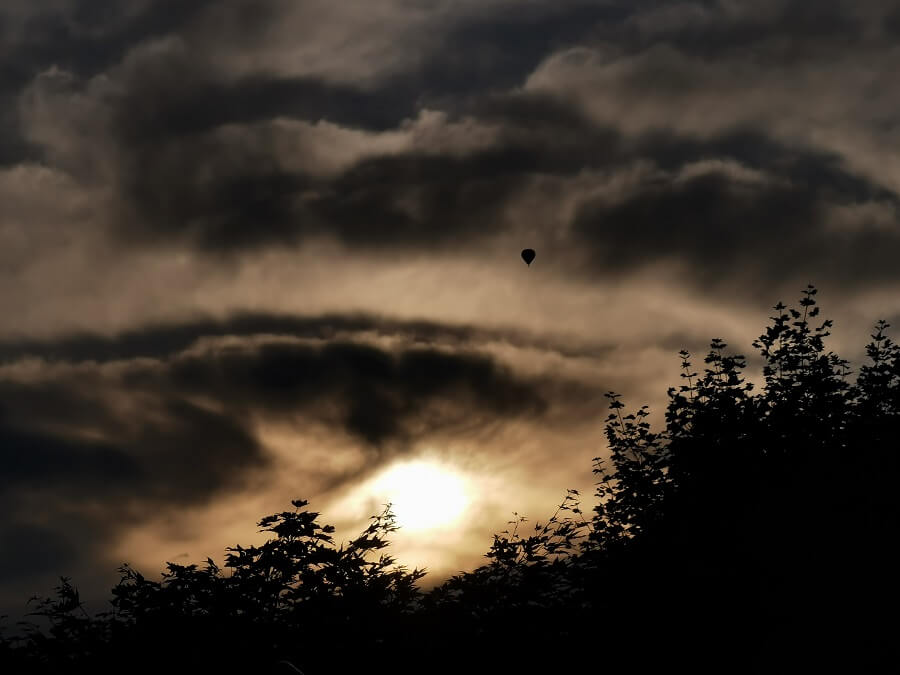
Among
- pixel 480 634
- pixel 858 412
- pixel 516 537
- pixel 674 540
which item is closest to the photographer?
pixel 480 634

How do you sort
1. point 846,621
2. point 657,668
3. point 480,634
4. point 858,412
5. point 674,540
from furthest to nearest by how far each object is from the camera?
1. point 858,412
2. point 674,540
3. point 846,621
4. point 657,668
5. point 480,634

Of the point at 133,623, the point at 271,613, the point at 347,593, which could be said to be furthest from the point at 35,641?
the point at 347,593

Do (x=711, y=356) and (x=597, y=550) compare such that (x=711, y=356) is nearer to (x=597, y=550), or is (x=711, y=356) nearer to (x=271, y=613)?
(x=597, y=550)

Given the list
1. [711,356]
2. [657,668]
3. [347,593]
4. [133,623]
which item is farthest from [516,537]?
[711,356]

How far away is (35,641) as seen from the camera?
12133 mm

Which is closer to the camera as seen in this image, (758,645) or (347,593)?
(347,593)

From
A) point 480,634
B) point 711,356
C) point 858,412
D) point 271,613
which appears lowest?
point 480,634

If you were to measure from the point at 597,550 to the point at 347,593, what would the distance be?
22.7ft

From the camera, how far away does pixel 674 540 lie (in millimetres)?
19969

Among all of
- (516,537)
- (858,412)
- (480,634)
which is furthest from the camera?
(858,412)

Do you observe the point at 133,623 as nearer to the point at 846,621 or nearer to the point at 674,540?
the point at 674,540

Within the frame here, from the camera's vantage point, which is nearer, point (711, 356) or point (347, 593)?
point (347, 593)

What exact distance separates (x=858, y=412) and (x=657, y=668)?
44.8ft

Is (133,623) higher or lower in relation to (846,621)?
higher
